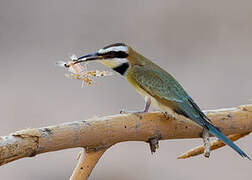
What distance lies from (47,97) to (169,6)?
4.09 feet

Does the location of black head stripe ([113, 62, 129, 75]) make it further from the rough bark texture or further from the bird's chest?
the rough bark texture

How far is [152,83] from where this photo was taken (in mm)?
1430

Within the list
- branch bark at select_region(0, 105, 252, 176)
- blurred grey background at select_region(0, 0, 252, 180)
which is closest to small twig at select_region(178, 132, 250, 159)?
branch bark at select_region(0, 105, 252, 176)

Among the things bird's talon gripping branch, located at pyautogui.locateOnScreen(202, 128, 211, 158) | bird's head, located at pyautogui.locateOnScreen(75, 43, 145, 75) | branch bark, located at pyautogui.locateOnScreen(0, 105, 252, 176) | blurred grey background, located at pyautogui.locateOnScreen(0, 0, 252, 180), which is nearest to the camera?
branch bark, located at pyautogui.locateOnScreen(0, 105, 252, 176)

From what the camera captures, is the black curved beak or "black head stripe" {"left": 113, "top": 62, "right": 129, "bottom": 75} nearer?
the black curved beak

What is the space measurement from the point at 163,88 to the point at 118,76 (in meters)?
1.81

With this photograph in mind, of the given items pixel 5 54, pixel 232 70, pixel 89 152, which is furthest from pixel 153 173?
pixel 89 152

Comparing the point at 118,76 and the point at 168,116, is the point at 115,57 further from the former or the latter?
the point at 118,76

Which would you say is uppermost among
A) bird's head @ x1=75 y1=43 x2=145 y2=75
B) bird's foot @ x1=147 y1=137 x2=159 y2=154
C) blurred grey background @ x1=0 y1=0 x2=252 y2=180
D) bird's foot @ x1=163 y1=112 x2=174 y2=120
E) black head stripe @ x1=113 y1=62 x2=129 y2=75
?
bird's head @ x1=75 y1=43 x2=145 y2=75

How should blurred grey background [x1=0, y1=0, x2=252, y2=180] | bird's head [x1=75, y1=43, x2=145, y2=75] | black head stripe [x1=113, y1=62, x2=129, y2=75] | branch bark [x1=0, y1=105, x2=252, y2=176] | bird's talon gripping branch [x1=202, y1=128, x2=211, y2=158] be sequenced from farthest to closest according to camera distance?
blurred grey background [x1=0, y1=0, x2=252, y2=180] < black head stripe [x1=113, y1=62, x2=129, y2=75] < bird's head [x1=75, y1=43, x2=145, y2=75] < bird's talon gripping branch [x1=202, y1=128, x2=211, y2=158] < branch bark [x1=0, y1=105, x2=252, y2=176]

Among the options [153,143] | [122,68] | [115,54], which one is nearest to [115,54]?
[115,54]

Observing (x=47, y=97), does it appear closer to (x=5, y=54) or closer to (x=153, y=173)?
(x=5, y=54)

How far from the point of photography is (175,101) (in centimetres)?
138

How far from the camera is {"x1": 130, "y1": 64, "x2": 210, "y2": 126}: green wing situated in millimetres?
1361
